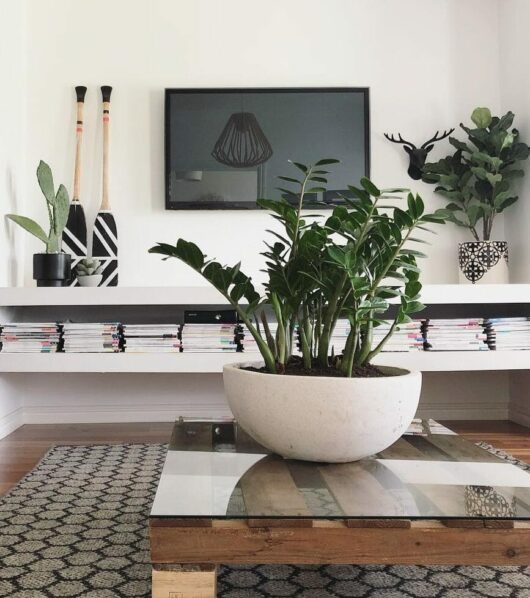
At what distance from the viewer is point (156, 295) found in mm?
3057

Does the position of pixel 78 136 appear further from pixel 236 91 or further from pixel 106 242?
pixel 236 91

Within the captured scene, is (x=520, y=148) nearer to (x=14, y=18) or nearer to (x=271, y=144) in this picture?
(x=271, y=144)

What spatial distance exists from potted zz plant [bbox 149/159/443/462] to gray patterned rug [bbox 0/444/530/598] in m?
0.29

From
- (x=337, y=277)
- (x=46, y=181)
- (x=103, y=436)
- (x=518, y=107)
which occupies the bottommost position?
(x=103, y=436)

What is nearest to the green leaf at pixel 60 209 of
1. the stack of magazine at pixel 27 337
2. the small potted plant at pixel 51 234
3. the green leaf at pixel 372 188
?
the small potted plant at pixel 51 234

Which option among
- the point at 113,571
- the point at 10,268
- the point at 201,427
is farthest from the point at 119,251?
the point at 113,571

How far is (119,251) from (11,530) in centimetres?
192

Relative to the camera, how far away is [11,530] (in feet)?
5.77

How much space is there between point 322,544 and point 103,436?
2192 millimetres

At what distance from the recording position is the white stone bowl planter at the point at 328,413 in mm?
1300

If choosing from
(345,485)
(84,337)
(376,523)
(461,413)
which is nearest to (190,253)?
(345,485)

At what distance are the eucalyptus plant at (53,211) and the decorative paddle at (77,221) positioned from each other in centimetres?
14

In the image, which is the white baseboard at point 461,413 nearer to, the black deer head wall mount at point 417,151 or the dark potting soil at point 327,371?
the black deer head wall mount at point 417,151

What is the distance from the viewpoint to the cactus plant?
3225 millimetres
